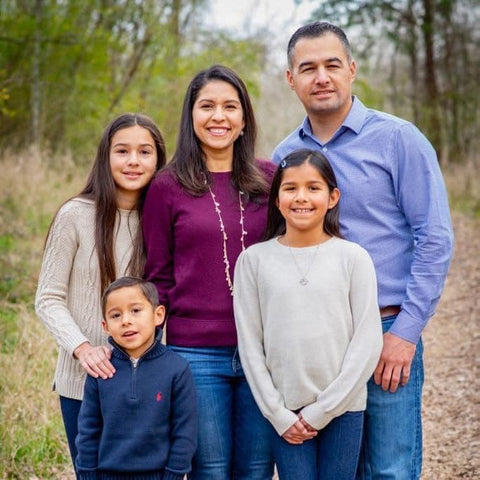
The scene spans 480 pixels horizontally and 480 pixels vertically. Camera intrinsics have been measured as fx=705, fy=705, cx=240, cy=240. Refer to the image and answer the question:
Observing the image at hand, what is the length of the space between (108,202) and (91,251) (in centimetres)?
22

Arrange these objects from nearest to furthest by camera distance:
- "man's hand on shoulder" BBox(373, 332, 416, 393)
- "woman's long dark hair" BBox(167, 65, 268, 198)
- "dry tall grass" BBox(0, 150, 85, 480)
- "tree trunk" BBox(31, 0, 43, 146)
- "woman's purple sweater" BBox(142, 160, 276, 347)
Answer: "man's hand on shoulder" BBox(373, 332, 416, 393) < "woman's purple sweater" BBox(142, 160, 276, 347) < "woman's long dark hair" BBox(167, 65, 268, 198) < "dry tall grass" BBox(0, 150, 85, 480) < "tree trunk" BBox(31, 0, 43, 146)

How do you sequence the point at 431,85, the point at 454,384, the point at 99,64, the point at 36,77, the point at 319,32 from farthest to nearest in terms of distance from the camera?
the point at 431,85
the point at 99,64
the point at 36,77
the point at 454,384
the point at 319,32

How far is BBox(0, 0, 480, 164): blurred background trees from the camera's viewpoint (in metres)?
12.5

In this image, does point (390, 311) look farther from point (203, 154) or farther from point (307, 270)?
point (203, 154)

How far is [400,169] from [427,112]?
1479 cm

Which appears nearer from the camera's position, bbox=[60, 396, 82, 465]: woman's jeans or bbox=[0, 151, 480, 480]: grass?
bbox=[60, 396, 82, 465]: woman's jeans

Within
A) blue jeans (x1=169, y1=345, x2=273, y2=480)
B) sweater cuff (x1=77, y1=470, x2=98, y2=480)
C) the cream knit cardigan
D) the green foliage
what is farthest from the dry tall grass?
the green foliage

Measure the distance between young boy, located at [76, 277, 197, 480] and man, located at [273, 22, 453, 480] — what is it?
2.45 ft

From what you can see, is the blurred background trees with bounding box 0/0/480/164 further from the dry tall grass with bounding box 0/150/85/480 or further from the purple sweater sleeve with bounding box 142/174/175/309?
the purple sweater sleeve with bounding box 142/174/175/309

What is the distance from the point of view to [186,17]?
14.3 meters

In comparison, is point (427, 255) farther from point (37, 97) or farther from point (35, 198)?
point (37, 97)

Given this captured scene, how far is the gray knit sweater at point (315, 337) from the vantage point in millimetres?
2537

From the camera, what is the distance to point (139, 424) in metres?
2.61

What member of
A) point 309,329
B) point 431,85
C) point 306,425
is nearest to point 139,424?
point 306,425
